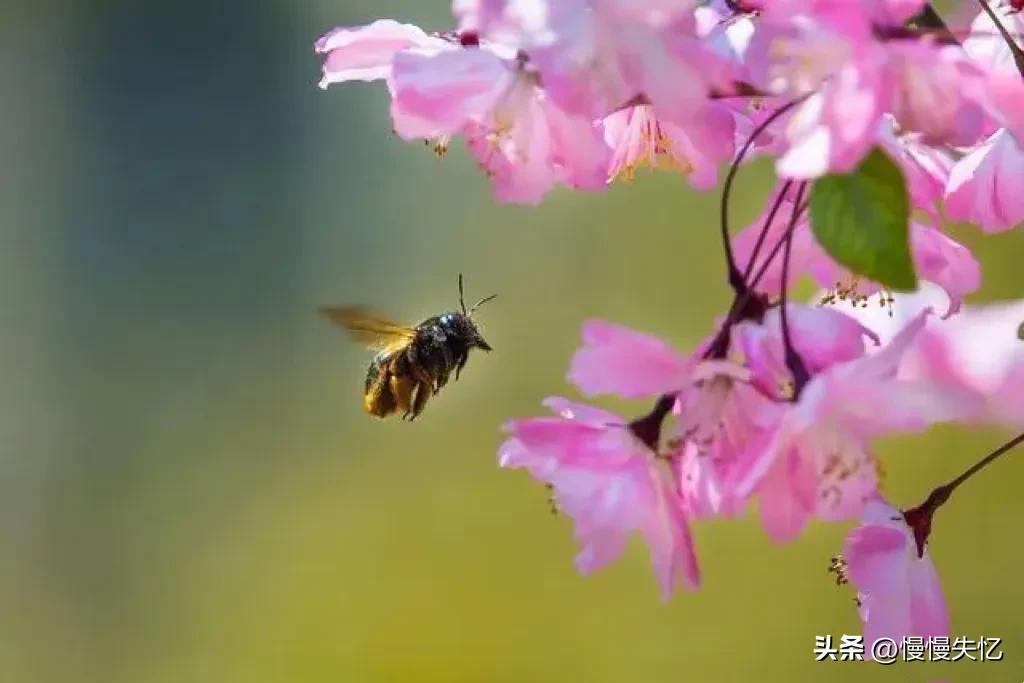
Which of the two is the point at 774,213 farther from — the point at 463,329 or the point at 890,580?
the point at 463,329

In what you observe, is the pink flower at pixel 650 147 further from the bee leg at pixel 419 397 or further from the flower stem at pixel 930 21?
the bee leg at pixel 419 397

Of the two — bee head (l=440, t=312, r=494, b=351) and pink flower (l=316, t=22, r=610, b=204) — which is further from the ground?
bee head (l=440, t=312, r=494, b=351)

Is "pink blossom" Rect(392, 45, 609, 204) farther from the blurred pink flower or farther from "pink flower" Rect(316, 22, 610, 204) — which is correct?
the blurred pink flower

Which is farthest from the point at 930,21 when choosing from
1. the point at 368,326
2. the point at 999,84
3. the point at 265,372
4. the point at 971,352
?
the point at 265,372

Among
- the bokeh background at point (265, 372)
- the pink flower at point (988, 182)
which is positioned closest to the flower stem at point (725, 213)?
the pink flower at point (988, 182)

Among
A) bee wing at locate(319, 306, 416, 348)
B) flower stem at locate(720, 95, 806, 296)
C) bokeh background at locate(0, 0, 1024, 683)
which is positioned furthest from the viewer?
bokeh background at locate(0, 0, 1024, 683)

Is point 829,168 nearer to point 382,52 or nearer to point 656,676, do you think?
point 382,52

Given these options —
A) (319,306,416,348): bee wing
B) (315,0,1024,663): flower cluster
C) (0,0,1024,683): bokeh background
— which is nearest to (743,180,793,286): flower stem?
(315,0,1024,663): flower cluster
